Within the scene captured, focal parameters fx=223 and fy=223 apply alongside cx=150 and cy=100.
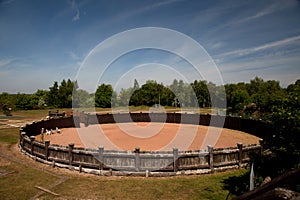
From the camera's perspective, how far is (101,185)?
9.70 m

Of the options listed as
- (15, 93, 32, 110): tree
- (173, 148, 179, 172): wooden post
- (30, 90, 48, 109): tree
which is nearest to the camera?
(173, 148, 179, 172): wooden post

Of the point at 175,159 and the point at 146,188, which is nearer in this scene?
the point at 146,188

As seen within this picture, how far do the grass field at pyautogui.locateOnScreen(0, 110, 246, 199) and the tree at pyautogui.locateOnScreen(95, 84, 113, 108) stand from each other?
194 ft

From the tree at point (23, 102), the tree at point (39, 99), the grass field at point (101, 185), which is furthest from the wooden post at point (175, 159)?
the tree at point (23, 102)

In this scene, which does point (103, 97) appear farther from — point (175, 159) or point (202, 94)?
point (175, 159)

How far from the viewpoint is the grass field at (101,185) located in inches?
341

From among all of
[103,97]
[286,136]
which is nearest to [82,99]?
[103,97]

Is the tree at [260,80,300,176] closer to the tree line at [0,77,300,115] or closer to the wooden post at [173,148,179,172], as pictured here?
the wooden post at [173,148,179,172]

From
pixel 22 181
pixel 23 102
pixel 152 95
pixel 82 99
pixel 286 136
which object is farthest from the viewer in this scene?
pixel 82 99

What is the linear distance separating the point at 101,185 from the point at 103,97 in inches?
2473

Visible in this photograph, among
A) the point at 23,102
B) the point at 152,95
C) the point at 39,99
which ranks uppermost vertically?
the point at 152,95

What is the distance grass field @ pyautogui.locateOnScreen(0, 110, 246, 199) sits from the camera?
866 cm

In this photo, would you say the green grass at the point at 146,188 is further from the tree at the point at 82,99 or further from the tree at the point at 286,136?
the tree at the point at 82,99

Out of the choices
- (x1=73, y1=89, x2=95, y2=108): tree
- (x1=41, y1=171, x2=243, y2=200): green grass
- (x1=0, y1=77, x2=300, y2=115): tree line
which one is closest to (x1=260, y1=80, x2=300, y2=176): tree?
(x1=41, y1=171, x2=243, y2=200): green grass
